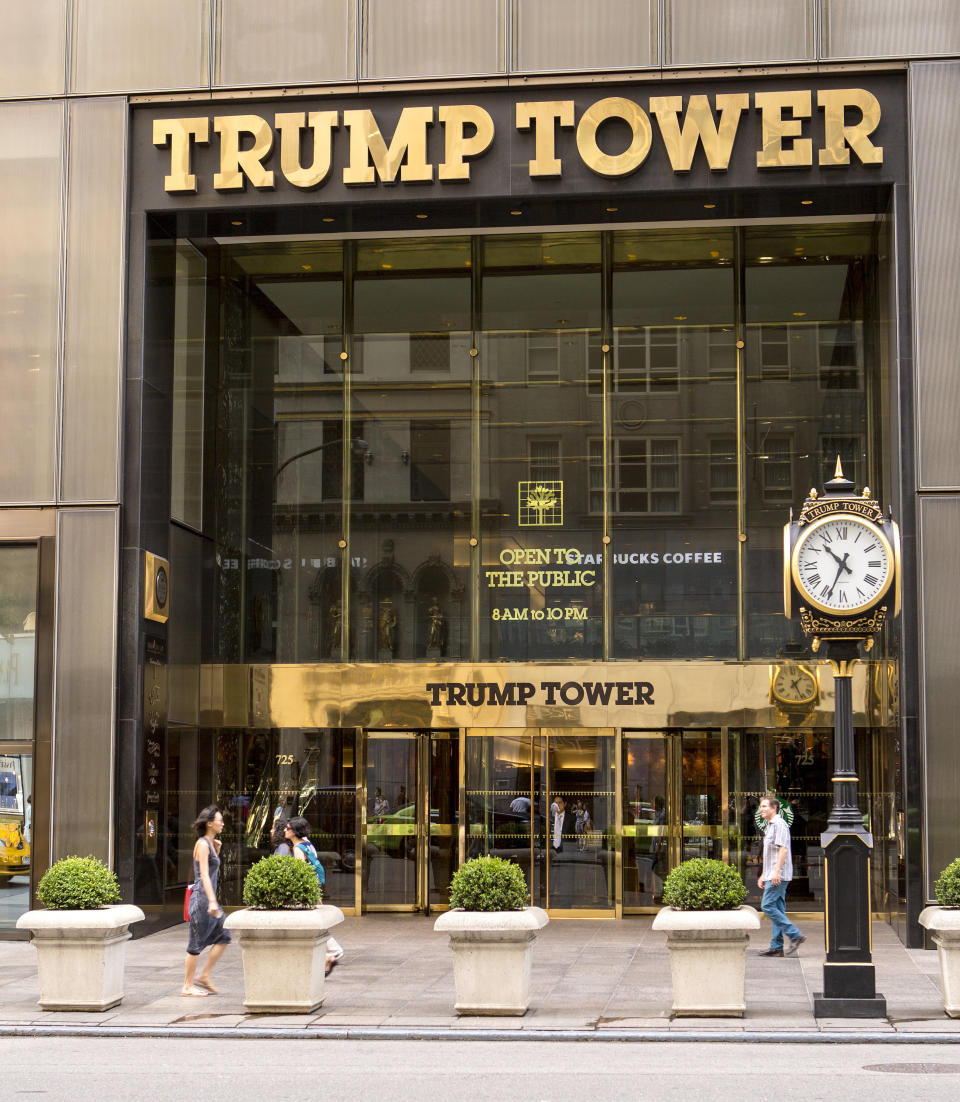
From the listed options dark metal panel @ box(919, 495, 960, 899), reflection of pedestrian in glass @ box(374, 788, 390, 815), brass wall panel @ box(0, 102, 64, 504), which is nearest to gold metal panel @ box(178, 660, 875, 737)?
reflection of pedestrian in glass @ box(374, 788, 390, 815)

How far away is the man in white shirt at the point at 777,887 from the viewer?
55.5ft

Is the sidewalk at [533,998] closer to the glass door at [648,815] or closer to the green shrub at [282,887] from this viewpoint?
the green shrub at [282,887]

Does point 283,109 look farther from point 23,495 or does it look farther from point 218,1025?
point 218,1025

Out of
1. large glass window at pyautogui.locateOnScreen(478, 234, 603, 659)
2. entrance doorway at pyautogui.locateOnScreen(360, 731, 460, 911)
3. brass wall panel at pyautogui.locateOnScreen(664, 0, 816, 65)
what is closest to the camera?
brass wall panel at pyautogui.locateOnScreen(664, 0, 816, 65)

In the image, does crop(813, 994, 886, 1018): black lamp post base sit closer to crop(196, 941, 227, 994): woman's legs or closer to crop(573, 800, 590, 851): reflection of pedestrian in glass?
crop(196, 941, 227, 994): woman's legs

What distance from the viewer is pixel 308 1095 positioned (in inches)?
389

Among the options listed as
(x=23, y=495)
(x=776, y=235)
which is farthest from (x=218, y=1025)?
(x=776, y=235)

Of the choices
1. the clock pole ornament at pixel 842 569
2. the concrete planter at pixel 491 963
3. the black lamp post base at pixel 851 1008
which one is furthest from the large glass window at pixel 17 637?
the black lamp post base at pixel 851 1008

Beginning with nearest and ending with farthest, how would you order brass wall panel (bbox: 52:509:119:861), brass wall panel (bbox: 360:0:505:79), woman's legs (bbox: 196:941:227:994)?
woman's legs (bbox: 196:941:227:994) → brass wall panel (bbox: 52:509:119:861) → brass wall panel (bbox: 360:0:505:79)

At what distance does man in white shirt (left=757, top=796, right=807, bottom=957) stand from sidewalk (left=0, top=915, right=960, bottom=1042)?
0.25 meters

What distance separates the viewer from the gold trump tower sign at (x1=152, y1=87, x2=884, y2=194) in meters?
18.5

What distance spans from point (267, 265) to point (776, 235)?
7.36 m

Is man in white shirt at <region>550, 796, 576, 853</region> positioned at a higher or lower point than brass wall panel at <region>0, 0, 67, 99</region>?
lower

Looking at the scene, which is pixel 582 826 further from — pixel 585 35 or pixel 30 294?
pixel 585 35
